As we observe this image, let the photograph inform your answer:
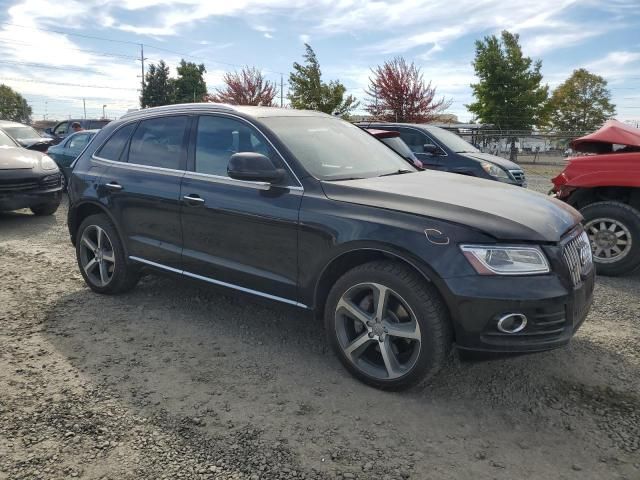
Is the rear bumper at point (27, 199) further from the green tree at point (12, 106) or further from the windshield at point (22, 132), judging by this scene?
the green tree at point (12, 106)

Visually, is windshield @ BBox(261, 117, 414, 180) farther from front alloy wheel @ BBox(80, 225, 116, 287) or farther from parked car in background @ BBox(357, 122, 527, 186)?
parked car in background @ BBox(357, 122, 527, 186)

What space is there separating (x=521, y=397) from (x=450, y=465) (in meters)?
0.87

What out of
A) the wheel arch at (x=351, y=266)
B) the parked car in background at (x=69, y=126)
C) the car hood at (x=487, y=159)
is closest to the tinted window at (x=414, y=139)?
the car hood at (x=487, y=159)

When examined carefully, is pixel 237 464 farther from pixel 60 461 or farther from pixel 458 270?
pixel 458 270

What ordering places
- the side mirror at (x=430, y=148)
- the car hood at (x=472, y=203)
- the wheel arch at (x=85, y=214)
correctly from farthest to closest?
the side mirror at (x=430, y=148) → the wheel arch at (x=85, y=214) → the car hood at (x=472, y=203)

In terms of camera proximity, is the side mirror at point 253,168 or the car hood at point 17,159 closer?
the side mirror at point 253,168

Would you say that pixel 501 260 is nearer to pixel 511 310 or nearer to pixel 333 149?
pixel 511 310

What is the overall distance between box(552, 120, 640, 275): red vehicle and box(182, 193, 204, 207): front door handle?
4067 mm

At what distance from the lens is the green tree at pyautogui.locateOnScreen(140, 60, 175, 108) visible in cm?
6469

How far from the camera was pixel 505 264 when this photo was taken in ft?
9.22

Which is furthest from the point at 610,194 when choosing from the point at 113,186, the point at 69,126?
the point at 69,126

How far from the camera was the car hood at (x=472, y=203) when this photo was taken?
2.89m

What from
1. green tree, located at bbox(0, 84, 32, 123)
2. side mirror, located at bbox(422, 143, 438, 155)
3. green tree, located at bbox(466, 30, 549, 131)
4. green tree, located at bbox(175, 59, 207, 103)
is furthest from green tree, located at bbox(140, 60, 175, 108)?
side mirror, located at bbox(422, 143, 438, 155)

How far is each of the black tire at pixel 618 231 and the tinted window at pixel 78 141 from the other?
389 inches
